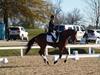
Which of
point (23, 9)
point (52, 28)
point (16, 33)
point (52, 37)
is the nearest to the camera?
point (52, 28)

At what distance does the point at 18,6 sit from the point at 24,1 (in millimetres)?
1272

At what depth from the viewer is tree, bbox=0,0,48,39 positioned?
64.0m

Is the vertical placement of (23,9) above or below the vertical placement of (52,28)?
below

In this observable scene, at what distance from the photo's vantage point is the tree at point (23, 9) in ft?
210

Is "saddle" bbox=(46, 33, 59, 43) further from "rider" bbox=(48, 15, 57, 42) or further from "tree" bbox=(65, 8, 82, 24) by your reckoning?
"tree" bbox=(65, 8, 82, 24)

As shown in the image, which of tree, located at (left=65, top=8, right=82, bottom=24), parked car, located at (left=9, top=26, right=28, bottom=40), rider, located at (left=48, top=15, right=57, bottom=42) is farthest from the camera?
tree, located at (left=65, top=8, right=82, bottom=24)

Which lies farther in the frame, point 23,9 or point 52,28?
point 23,9

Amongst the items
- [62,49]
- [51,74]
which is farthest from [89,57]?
[51,74]

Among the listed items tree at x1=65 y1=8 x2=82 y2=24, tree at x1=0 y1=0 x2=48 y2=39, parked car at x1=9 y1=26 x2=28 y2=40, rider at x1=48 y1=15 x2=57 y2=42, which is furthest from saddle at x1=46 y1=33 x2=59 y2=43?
tree at x1=65 y1=8 x2=82 y2=24

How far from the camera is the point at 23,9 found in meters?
64.9

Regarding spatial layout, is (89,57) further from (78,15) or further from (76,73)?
(78,15)

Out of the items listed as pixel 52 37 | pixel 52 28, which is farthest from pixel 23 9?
pixel 52 28

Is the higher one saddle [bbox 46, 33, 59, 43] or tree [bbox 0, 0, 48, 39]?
saddle [bbox 46, 33, 59, 43]

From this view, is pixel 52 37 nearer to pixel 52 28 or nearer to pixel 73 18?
pixel 52 28
